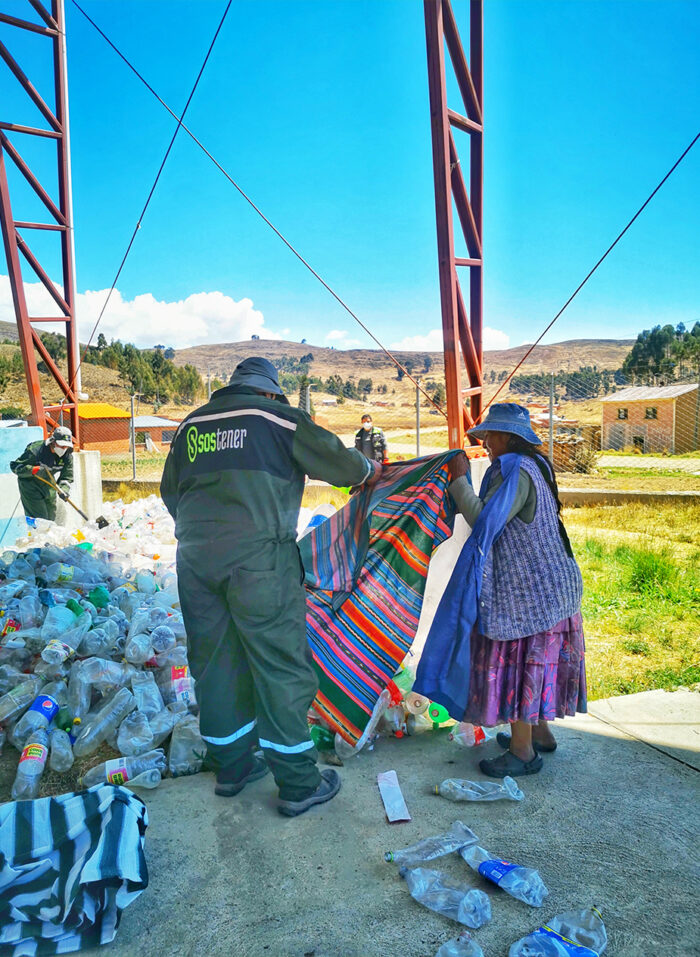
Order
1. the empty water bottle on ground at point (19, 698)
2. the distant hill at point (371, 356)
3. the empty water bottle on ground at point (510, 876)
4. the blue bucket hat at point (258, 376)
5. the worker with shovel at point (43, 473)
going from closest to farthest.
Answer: the empty water bottle on ground at point (510, 876) → the blue bucket hat at point (258, 376) → the empty water bottle on ground at point (19, 698) → the worker with shovel at point (43, 473) → the distant hill at point (371, 356)

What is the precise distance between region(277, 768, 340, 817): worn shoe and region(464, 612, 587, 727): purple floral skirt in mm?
639

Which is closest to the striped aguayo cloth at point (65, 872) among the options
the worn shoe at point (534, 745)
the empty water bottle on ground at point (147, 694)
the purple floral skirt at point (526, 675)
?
the empty water bottle on ground at point (147, 694)

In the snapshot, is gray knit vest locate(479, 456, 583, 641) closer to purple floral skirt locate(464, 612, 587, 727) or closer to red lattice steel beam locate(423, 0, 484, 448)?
purple floral skirt locate(464, 612, 587, 727)

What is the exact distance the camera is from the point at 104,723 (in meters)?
3.21

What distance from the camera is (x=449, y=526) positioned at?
10.6 feet

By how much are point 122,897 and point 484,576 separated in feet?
5.72

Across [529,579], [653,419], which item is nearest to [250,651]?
[529,579]

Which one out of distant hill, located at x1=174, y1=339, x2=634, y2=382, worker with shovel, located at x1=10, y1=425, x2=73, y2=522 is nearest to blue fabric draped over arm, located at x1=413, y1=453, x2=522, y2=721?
worker with shovel, located at x1=10, y1=425, x2=73, y2=522

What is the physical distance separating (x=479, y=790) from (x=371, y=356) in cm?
11803

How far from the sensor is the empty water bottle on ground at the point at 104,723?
3137mm

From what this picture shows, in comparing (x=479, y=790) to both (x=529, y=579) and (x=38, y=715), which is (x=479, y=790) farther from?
(x=38, y=715)

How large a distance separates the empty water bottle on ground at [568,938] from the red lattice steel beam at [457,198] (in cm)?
341

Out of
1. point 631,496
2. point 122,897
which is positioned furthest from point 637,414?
point 122,897

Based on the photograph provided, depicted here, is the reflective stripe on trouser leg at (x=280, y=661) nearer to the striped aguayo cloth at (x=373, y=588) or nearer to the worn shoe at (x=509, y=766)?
the striped aguayo cloth at (x=373, y=588)
